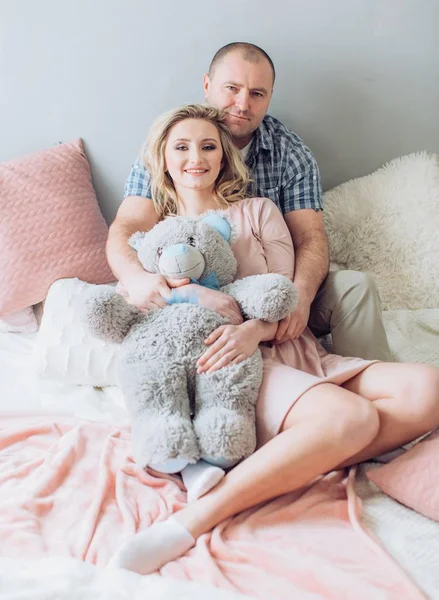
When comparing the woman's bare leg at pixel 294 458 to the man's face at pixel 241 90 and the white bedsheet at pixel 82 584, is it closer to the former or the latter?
the white bedsheet at pixel 82 584

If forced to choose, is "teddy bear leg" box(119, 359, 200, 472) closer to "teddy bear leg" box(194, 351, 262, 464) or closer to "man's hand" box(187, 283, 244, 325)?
"teddy bear leg" box(194, 351, 262, 464)

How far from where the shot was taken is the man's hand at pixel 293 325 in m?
1.30

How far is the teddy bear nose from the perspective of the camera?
120 cm

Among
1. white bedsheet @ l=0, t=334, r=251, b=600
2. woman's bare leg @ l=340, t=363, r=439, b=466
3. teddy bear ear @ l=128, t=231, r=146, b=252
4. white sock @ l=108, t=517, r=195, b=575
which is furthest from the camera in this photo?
teddy bear ear @ l=128, t=231, r=146, b=252

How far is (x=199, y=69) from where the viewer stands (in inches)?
71.6

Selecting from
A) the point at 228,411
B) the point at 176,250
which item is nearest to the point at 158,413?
the point at 228,411

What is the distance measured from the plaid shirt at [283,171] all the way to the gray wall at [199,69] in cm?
20

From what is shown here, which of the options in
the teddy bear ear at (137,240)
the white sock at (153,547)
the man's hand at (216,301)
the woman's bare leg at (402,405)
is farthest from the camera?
the teddy bear ear at (137,240)

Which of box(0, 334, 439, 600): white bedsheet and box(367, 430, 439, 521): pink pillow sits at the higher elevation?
box(367, 430, 439, 521): pink pillow

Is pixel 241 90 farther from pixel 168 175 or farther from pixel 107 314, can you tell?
pixel 107 314

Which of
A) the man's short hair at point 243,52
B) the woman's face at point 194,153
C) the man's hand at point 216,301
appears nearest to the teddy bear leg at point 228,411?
the man's hand at point 216,301

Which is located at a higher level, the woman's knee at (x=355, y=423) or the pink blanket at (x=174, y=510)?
the woman's knee at (x=355, y=423)

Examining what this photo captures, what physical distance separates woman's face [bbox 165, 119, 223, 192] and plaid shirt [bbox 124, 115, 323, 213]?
0.24 metres

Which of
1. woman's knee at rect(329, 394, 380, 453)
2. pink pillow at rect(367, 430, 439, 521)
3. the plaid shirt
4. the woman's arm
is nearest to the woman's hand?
the woman's arm
